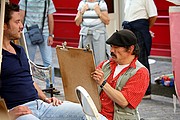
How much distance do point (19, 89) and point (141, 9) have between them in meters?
3.19

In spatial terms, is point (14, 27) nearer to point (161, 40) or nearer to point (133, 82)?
point (133, 82)

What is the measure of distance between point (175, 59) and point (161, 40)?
4.02 metres

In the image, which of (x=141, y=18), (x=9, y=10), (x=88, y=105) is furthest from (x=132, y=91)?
(x=141, y=18)

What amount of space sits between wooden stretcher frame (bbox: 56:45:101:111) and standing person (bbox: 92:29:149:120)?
7cm

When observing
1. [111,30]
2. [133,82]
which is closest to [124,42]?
[133,82]

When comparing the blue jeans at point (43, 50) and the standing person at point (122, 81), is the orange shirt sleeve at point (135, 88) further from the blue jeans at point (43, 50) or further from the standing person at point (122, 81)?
the blue jeans at point (43, 50)

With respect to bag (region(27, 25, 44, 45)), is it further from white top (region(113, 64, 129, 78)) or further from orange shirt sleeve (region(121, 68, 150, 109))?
orange shirt sleeve (region(121, 68, 150, 109))

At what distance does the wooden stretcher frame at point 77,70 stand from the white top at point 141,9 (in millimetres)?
2880

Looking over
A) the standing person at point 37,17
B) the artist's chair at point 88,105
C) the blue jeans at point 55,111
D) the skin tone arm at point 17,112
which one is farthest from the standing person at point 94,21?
the artist's chair at point 88,105

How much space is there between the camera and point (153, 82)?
25.8 feet

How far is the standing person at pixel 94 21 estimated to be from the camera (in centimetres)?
707

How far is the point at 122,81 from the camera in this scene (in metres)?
3.88

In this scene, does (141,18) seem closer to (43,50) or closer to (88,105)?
(43,50)

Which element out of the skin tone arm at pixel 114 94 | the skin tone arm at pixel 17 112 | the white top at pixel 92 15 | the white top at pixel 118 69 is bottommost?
the skin tone arm at pixel 17 112
